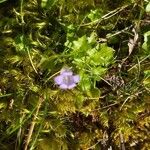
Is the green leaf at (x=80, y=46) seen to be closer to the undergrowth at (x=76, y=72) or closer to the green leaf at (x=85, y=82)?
the undergrowth at (x=76, y=72)

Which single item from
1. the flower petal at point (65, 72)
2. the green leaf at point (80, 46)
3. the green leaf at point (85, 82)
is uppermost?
the green leaf at point (80, 46)

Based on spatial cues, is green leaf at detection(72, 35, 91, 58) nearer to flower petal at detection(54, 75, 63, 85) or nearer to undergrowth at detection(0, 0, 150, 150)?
undergrowth at detection(0, 0, 150, 150)

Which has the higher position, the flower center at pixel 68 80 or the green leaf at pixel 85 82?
the flower center at pixel 68 80

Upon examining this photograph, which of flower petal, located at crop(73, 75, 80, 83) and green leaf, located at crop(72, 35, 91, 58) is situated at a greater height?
green leaf, located at crop(72, 35, 91, 58)

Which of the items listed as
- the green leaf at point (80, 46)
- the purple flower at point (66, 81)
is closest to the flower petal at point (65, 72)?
the purple flower at point (66, 81)

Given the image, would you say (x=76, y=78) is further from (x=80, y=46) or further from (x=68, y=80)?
(x=80, y=46)

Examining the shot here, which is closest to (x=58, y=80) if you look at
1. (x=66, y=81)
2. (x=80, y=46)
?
(x=66, y=81)

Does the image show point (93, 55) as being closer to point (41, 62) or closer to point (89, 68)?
point (89, 68)

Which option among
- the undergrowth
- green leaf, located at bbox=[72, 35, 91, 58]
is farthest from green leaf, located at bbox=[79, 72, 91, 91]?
green leaf, located at bbox=[72, 35, 91, 58]

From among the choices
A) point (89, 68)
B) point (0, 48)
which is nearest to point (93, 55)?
point (89, 68)

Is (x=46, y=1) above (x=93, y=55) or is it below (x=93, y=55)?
above

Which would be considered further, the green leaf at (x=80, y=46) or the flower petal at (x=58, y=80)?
the green leaf at (x=80, y=46)
